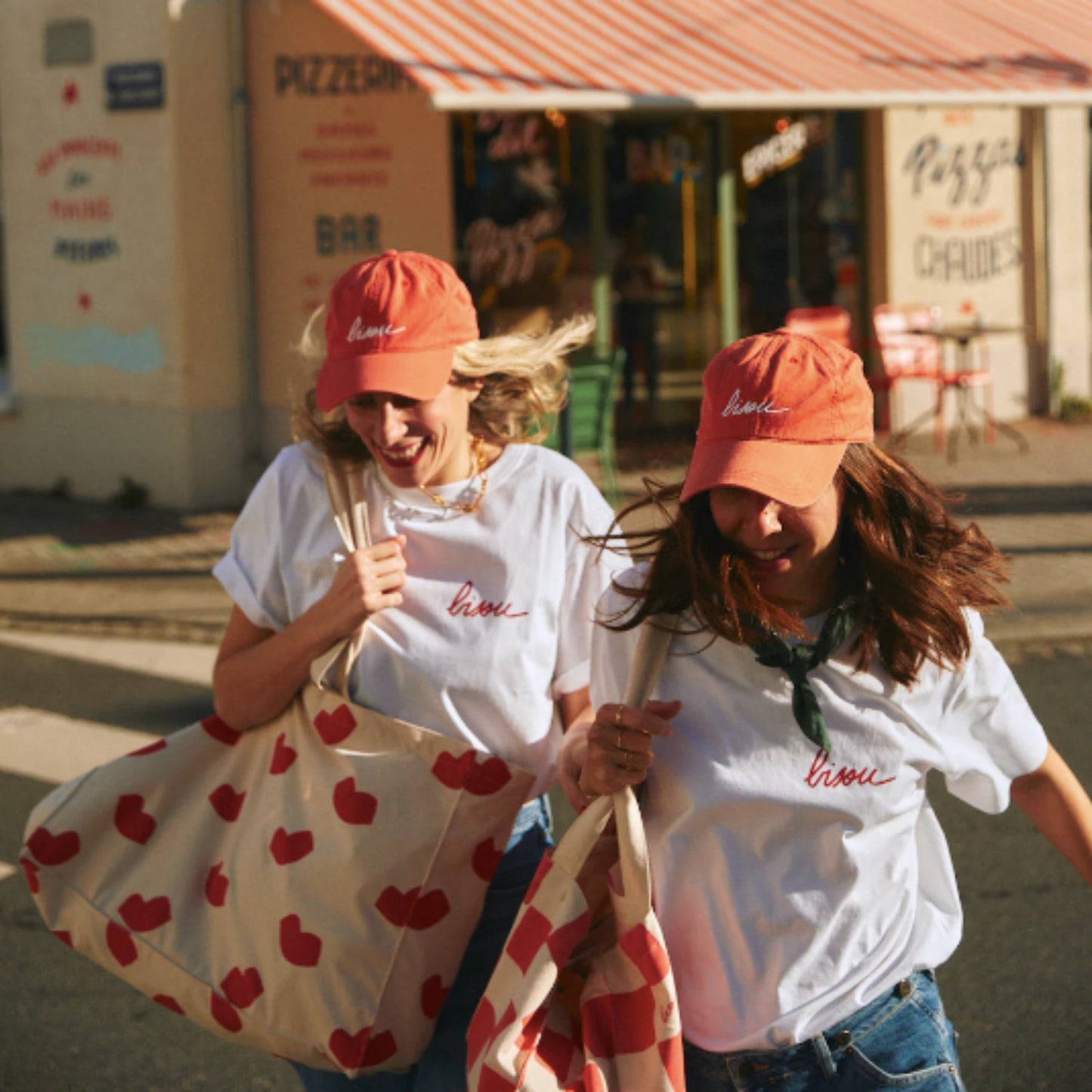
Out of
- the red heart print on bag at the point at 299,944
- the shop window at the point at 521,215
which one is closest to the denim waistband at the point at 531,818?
the red heart print on bag at the point at 299,944

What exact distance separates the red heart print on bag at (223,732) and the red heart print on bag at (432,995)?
0.50 metres

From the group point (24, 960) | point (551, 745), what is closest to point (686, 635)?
point (551, 745)

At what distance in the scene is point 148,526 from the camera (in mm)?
11242

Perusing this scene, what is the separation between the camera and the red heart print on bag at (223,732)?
2.80 meters

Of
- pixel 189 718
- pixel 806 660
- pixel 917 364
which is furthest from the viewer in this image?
pixel 917 364

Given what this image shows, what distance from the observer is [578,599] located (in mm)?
2834

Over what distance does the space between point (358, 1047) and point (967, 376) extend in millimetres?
11545

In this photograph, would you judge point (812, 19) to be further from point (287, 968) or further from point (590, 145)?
point (287, 968)

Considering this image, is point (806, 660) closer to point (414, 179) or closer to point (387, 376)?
point (387, 376)

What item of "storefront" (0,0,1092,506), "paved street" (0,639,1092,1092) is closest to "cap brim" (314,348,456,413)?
"paved street" (0,639,1092,1092)

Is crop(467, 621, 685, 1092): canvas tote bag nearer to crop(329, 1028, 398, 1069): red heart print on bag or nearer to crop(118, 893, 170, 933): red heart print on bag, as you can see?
crop(329, 1028, 398, 1069): red heart print on bag

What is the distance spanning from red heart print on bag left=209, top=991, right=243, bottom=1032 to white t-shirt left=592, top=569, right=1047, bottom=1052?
0.74 metres

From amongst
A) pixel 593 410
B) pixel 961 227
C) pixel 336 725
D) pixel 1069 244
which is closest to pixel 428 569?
pixel 336 725

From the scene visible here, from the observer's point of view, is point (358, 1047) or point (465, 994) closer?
point (358, 1047)
